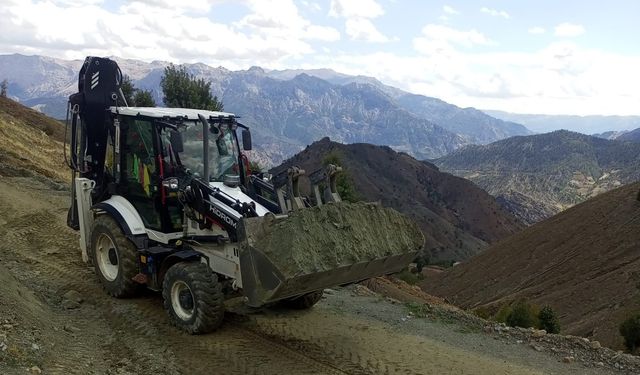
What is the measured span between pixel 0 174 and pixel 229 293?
1546 centimetres

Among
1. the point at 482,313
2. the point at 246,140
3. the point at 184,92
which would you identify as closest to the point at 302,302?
the point at 246,140

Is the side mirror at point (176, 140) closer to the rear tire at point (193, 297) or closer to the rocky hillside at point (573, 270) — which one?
the rear tire at point (193, 297)

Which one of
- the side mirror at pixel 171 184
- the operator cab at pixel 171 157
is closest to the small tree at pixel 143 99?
the operator cab at pixel 171 157

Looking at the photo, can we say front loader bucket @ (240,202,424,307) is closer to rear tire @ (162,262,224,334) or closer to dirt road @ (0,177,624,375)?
rear tire @ (162,262,224,334)

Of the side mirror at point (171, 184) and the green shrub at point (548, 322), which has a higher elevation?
the side mirror at point (171, 184)

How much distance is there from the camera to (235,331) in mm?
7887

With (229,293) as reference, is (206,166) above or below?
above

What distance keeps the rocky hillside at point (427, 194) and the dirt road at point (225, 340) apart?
8951cm

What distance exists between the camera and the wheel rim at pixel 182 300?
7707mm

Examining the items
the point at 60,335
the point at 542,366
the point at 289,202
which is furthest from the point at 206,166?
the point at 542,366

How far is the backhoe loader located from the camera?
272 inches

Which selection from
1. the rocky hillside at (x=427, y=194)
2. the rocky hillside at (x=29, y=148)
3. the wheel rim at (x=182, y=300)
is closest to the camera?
the wheel rim at (x=182, y=300)

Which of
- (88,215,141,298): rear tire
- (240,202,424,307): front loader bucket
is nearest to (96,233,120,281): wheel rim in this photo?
(88,215,141,298): rear tire

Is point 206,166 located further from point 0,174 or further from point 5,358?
point 0,174
